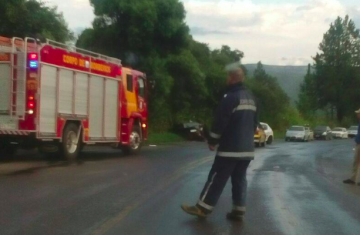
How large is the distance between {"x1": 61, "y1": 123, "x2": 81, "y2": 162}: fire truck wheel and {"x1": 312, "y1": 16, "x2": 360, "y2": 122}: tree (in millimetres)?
A: 78016

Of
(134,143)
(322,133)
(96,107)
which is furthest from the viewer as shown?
(322,133)

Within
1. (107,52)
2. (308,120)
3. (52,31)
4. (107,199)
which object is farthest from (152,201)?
(308,120)

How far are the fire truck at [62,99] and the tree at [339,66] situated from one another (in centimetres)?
7475

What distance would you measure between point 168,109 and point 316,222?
33763 millimetres

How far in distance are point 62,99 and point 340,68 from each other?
80.8 metres

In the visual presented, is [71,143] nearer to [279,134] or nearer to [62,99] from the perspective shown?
[62,99]

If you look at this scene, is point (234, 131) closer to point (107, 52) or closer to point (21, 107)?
point (21, 107)

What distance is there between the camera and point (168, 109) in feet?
142

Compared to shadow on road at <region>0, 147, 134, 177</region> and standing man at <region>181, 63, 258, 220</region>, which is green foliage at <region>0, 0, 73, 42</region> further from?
standing man at <region>181, 63, 258, 220</region>

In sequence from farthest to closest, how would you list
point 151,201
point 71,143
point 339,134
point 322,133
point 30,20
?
1. point 339,134
2. point 322,133
3. point 30,20
4. point 71,143
5. point 151,201

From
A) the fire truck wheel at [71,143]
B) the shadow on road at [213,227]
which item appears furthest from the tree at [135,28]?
the shadow on road at [213,227]

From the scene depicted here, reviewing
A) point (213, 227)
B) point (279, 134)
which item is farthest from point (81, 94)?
point (279, 134)

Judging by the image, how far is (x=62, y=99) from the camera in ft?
63.4

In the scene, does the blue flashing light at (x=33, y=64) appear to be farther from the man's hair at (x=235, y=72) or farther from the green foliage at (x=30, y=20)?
the man's hair at (x=235, y=72)
